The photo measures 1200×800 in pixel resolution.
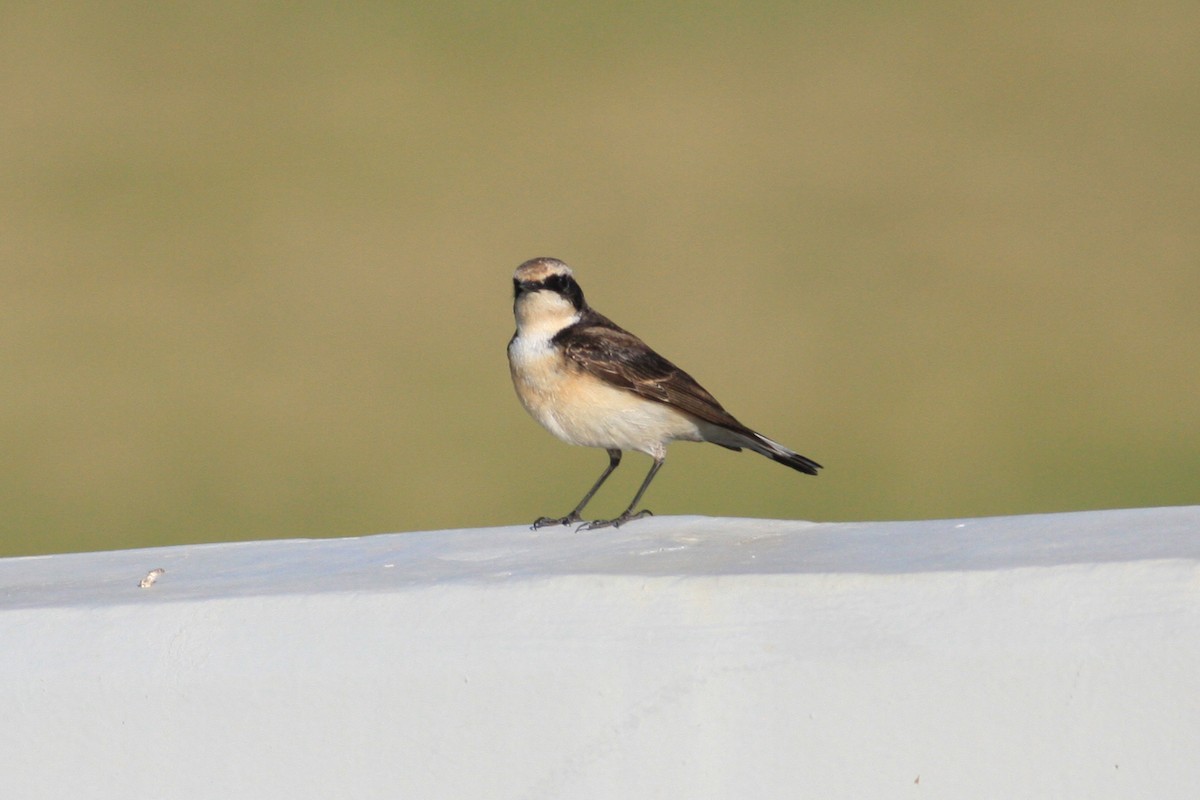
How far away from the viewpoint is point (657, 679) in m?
2.76

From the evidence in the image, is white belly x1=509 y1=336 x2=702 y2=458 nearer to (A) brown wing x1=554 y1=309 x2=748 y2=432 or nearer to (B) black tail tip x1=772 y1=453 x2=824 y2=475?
(A) brown wing x1=554 y1=309 x2=748 y2=432

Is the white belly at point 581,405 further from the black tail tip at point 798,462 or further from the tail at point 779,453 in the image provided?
the black tail tip at point 798,462

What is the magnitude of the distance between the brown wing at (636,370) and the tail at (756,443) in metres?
0.07

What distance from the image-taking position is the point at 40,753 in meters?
2.89

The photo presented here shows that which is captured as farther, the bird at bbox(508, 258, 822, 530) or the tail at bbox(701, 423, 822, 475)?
the tail at bbox(701, 423, 822, 475)

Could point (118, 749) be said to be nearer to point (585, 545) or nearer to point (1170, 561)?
point (585, 545)

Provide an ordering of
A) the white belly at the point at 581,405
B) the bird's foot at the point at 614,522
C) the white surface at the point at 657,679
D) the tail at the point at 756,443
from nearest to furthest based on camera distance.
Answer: the white surface at the point at 657,679
the bird's foot at the point at 614,522
the white belly at the point at 581,405
the tail at the point at 756,443

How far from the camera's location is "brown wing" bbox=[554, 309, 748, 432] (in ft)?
18.3

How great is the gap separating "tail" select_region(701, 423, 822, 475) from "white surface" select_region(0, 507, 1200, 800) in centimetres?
253

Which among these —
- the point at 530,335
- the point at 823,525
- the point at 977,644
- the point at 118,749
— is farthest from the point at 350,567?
the point at 530,335

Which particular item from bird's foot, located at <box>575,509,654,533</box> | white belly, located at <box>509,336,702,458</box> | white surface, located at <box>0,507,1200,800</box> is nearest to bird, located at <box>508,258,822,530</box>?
white belly, located at <box>509,336,702,458</box>

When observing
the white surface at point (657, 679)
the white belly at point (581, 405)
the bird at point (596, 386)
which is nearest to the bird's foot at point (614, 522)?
the bird at point (596, 386)

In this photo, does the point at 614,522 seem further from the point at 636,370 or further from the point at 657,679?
the point at 657,679

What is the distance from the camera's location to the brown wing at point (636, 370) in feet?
18.3
